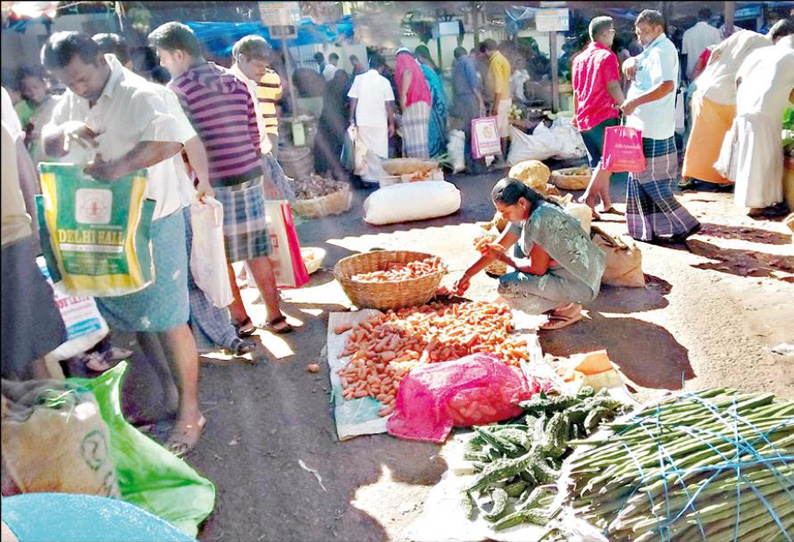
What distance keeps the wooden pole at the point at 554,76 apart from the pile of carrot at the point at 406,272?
5.30m

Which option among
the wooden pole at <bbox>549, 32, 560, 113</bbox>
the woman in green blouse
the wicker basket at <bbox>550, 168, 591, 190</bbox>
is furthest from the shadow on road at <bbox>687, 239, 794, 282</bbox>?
the wooden pole at <bbox>549, 32, 560, 113</bbox>

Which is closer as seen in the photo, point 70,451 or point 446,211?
point 70,451

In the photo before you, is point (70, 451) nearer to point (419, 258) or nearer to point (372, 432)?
point (372, 432)

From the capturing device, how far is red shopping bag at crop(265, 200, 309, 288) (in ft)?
16.3

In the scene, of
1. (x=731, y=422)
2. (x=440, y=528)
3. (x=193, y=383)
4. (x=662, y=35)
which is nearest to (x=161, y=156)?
(x=193, y=383)

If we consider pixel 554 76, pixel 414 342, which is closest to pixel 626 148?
pixel 414 342

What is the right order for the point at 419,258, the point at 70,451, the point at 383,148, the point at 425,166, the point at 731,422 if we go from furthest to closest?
1. the point at 383,148
2. the point at 425,166
3. the point at 419,258
4. the point at 731,422
5. the point at 70,451

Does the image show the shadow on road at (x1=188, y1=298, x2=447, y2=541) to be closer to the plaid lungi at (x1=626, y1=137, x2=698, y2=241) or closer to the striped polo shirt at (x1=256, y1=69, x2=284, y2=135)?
the striped polo shirt at (x1=256, y1=69, x2=284, y2=135)

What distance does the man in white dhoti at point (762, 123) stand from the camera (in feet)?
20.4

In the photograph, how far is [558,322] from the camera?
463 centimetres

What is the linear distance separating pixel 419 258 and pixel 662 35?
2.82 m

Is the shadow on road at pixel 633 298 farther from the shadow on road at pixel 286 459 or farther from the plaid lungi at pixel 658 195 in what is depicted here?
the shadow on road at pixel 286 459

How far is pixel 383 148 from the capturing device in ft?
30.1

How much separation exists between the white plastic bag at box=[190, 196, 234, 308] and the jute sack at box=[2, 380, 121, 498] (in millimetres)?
1517
